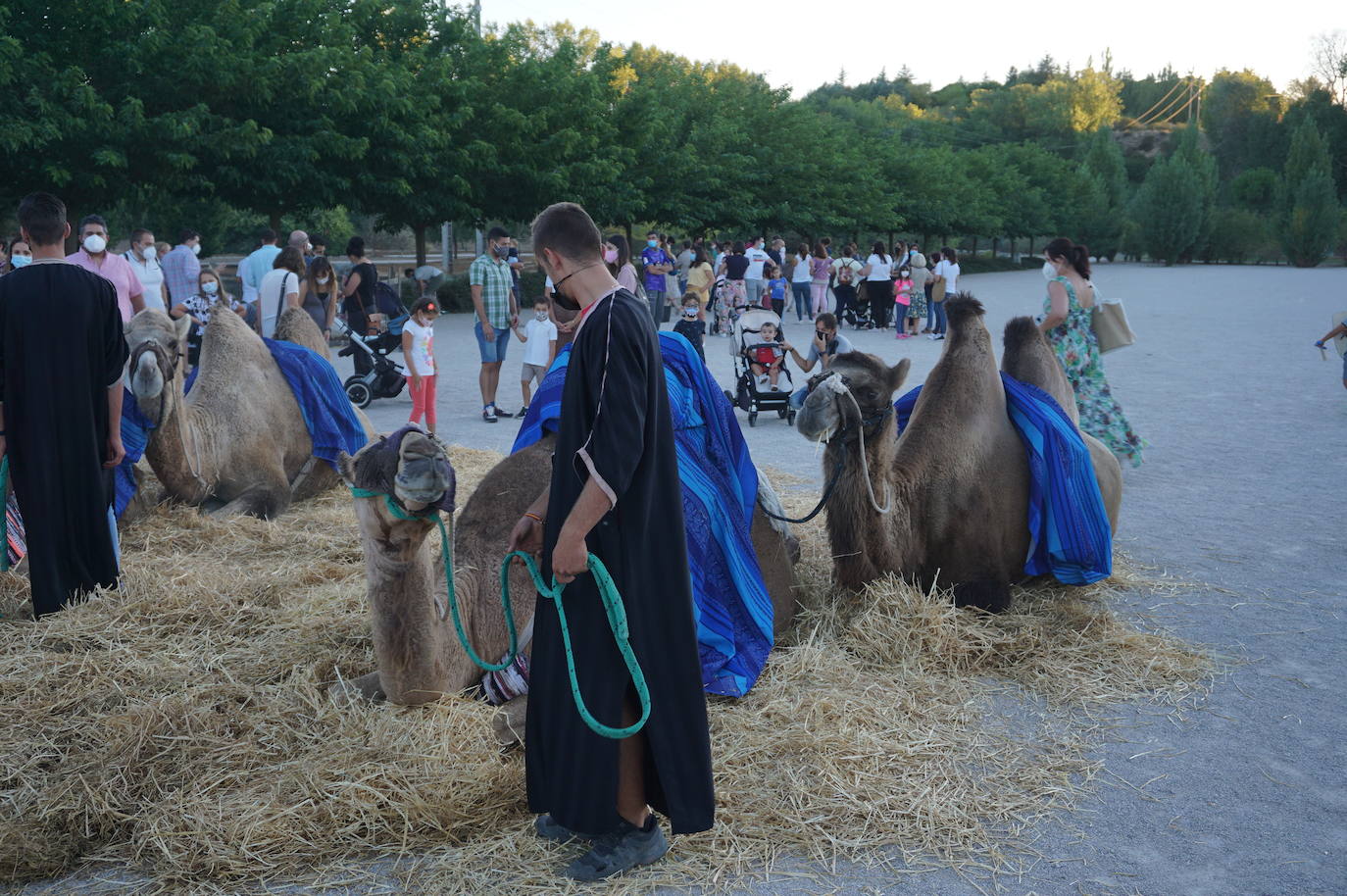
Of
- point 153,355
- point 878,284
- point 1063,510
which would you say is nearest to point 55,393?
point 153,355

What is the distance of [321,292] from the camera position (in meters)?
11.0

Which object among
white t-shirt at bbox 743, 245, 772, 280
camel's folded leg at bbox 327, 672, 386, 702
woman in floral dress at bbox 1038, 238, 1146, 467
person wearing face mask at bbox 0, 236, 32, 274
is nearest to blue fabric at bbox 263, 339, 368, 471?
camel's folded leg at bbox 327, 672, 386, 702

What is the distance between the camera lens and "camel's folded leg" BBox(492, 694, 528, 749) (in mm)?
3936

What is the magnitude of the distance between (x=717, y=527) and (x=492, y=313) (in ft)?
26.2

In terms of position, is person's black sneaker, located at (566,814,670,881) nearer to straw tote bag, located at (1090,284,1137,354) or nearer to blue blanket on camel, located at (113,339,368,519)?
blue blanket on camel, located at (113,339,368,519)

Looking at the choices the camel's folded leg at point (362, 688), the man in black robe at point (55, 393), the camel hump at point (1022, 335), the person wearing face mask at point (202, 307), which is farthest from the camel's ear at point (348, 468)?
the person wearing face mask at point (202, 307)

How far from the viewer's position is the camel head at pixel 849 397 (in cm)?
485

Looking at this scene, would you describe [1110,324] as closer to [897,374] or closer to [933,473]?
[933,473]

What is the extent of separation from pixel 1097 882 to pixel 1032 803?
471 mm

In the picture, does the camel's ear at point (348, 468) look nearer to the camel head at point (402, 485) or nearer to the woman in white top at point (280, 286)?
the camel head at point (402, 485)

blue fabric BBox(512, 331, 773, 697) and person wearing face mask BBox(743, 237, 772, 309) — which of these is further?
person wearing face mask BBox(743, 237, 772, 309)

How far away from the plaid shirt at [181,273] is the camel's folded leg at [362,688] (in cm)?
1034

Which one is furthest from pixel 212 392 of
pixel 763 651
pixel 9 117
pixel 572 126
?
pixel 572 126

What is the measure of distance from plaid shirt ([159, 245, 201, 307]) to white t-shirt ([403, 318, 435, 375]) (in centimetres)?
460
